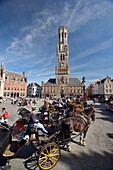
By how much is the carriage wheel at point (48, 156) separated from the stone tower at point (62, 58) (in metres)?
68.0

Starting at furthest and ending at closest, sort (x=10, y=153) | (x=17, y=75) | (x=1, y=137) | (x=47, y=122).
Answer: (x=17, y=75) → (x=47, y=122) → (x=10, y=153) → (x=1, y=137)

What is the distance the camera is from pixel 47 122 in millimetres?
6688

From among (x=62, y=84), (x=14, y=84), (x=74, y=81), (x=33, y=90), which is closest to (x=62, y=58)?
(x=74, y=81)

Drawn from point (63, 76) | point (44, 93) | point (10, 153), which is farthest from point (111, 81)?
point (10, 153)

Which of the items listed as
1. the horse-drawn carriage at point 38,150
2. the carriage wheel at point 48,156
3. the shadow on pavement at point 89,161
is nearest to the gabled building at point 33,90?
the horse-drawn carriage at point 38,150

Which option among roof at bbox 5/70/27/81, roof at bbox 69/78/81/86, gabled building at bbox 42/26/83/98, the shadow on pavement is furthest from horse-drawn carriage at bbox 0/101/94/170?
roof at bbox 69/78/81/86

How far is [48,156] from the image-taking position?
328 centimetres

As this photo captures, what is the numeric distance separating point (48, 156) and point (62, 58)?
7695 centimetres

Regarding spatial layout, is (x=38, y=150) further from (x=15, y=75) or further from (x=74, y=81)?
(x=74, y=81)

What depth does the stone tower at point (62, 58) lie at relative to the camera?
71750 millimetres

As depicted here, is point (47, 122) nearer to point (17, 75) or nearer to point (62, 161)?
point (62, 161)

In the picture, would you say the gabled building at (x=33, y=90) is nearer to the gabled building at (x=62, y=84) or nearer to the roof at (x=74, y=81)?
the gabled building at (x=62, y=84)

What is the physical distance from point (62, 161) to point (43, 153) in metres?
0.90

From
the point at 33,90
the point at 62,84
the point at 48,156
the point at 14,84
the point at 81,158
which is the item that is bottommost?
the point at 81,158
